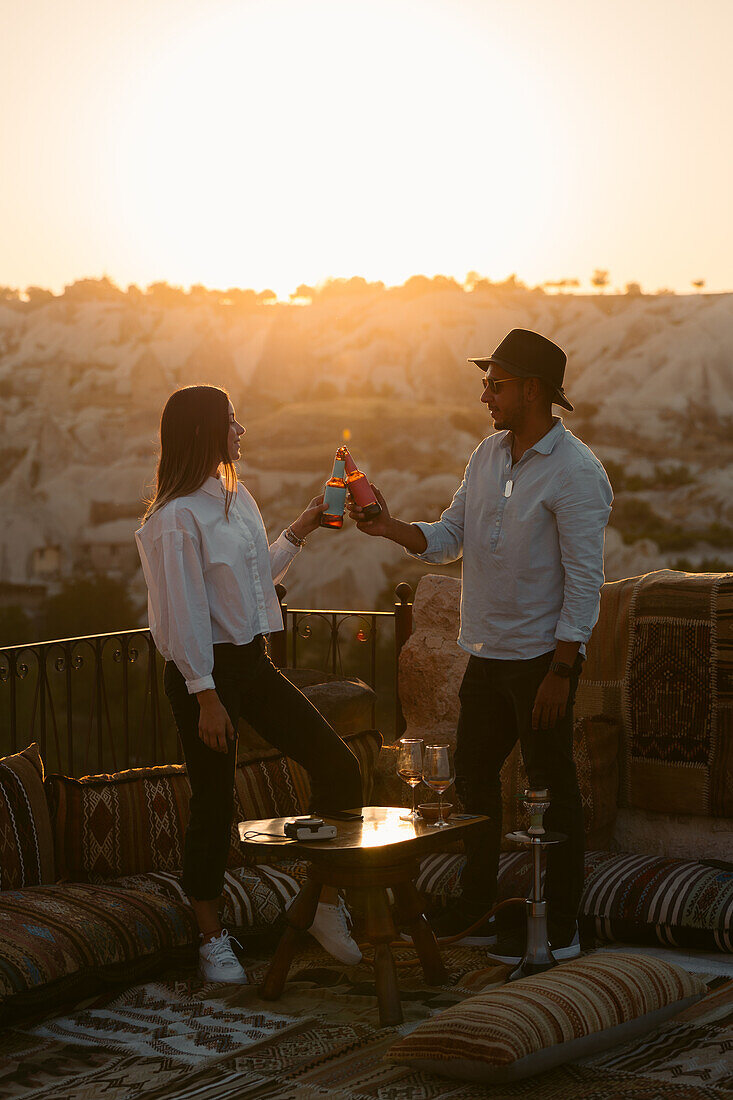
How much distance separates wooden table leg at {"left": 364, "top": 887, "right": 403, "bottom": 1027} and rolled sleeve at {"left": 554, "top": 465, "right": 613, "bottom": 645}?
0.86 metres

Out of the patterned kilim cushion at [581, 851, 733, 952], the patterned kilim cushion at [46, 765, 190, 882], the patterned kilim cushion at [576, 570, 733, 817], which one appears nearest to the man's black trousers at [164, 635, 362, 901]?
the patterned kilim cushion at [46, 765, 190, 882]

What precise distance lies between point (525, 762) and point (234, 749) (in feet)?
2.76

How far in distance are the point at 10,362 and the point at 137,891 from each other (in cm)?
2107

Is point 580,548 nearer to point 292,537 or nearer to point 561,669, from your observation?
point 561,669

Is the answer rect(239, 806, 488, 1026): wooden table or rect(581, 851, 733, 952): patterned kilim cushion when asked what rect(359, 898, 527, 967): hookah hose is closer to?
rect(239, 806, 488, 1026): wooden table

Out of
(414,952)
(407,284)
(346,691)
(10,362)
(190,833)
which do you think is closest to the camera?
(190,833)

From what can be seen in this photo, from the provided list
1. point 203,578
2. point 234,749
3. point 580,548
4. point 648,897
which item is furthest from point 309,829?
point 648,897

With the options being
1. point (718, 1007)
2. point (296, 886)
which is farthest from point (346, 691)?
point (718, 1007)

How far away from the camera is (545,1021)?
2.66m

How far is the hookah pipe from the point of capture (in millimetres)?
3156

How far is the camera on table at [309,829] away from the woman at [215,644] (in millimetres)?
248

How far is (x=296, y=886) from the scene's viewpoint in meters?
3.92

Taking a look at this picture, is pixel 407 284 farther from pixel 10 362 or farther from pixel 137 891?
pixel 137 891

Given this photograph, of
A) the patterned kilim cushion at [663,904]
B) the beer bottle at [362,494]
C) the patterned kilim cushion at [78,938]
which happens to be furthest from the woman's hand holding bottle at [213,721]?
the patterned kilim cushion at [663,904]
